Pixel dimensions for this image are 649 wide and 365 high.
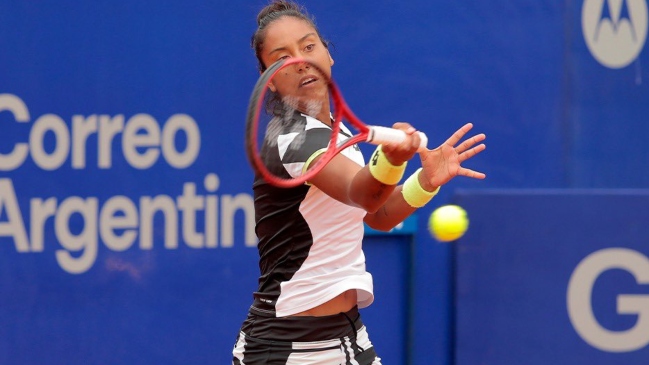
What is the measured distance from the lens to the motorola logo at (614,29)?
4930mm

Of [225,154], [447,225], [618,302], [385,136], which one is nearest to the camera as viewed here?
[385,136]

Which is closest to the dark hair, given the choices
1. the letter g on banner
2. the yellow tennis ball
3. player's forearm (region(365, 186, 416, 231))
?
player's forearm (region(365, 186, 416, 231))

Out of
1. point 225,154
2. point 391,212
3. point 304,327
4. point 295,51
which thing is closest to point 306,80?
point 295,51

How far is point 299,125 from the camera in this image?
2.67 meters

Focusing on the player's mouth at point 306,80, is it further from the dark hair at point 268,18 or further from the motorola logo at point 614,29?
the motorola logo at point 614,29

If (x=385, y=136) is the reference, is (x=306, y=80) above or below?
above

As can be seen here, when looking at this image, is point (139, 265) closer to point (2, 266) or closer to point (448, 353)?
point (2, 266)

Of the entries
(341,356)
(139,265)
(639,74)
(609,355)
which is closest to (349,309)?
(341,356)

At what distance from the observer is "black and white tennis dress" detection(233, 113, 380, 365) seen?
2758mm

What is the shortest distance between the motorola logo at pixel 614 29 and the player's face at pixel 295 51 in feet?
7.75

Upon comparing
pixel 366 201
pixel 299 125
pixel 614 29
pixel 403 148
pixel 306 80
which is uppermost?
pixel 614 29

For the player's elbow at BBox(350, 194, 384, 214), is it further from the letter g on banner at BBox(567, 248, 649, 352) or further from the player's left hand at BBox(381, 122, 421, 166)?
the letter g on banner at BBox(567, 248, 649, 352)

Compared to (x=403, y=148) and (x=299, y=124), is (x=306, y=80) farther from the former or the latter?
(x=403, y=148)

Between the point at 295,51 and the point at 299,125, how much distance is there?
270mm
